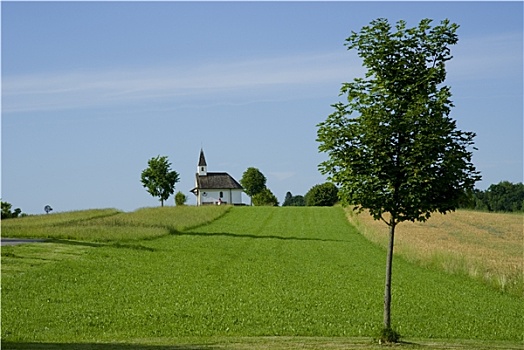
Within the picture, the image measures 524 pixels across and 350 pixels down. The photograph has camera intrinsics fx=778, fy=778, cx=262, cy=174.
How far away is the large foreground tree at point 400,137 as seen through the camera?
45.5 feet

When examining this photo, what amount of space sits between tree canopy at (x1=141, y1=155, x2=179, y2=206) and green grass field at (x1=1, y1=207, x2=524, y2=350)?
63.3 meters

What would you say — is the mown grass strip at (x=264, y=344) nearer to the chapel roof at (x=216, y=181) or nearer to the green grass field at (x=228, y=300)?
the green grass field at (x=228, y=300)

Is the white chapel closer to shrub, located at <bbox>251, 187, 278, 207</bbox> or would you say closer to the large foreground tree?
shrub, located at <bbox>251, 187, 278, 207</bbox>

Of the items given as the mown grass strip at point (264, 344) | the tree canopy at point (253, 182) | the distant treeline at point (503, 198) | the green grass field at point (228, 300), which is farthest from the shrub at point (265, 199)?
the mown grass strip at point (264, 344)

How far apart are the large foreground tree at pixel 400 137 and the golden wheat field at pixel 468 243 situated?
206 centimetres

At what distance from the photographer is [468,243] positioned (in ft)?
157

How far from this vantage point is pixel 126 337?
16312 mm

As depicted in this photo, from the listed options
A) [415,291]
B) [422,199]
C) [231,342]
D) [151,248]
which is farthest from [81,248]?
[422,199]

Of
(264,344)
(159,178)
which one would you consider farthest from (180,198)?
(264,344)

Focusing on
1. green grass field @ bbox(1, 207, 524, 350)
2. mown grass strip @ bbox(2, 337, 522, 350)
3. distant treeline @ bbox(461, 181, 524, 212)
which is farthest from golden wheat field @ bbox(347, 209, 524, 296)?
distant treeline @ bbox(461, 181, 524, 212)

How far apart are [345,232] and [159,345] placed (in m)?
48.9

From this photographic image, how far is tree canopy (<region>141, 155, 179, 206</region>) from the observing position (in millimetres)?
108188

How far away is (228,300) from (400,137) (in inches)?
435

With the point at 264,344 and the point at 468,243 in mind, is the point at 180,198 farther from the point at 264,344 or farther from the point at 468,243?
the point at 264,344
